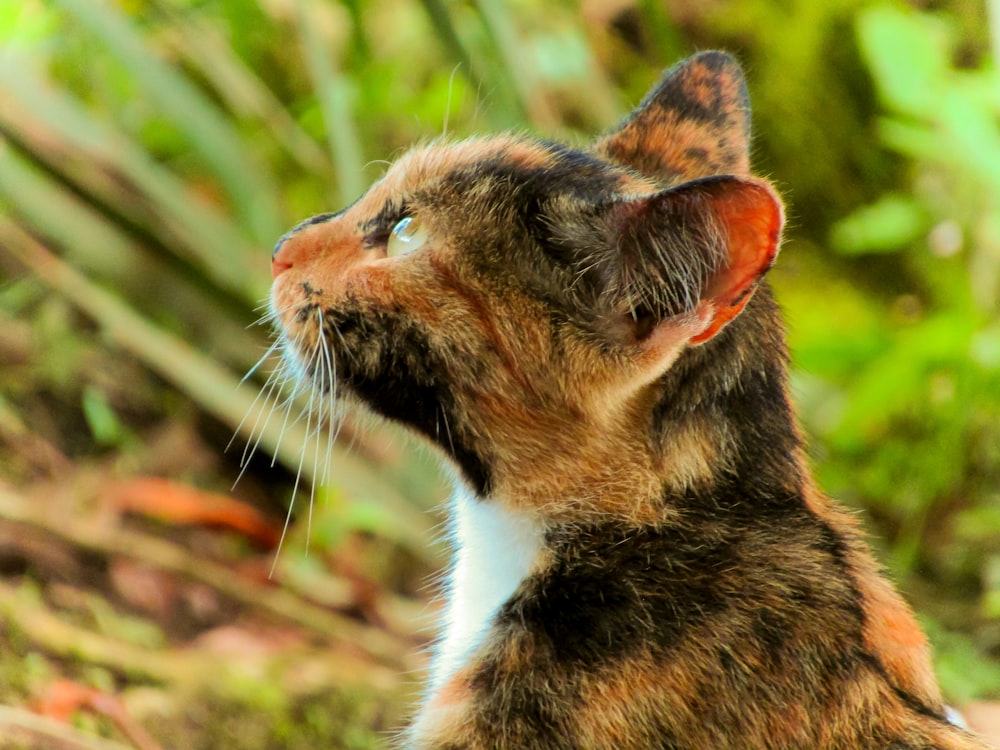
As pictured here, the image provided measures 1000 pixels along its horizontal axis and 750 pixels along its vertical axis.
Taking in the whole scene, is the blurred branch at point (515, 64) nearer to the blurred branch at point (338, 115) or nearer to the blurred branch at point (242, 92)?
the blurred branch at point (338, 115)

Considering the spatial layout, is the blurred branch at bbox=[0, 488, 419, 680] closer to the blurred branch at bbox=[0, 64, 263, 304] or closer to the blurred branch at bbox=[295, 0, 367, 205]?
the blurred branch at bbox=[0, 64, 263, 304]

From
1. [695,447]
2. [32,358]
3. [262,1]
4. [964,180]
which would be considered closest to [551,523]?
[695,447]

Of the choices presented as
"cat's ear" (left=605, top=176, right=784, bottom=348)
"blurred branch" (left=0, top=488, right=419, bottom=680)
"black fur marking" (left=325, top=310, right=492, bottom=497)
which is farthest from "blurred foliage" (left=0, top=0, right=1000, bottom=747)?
"cat's ear" (left=605, top=176, right=784, bottom=348)

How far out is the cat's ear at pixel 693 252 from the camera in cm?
132

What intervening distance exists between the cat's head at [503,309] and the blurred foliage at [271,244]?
87cm

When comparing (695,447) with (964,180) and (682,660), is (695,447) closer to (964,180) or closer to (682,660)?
(682,660)

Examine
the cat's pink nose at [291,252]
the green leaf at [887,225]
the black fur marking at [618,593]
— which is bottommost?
the green leaf at [887,225]

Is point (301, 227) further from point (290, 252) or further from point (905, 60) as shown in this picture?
point (905, 60)

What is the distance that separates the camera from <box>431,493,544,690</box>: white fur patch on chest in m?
1.75

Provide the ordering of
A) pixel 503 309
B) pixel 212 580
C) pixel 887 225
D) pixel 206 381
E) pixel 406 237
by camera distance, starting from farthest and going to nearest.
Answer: pixel 887 225 < pixel 206 381 < pixel 212 580 < pixel 406 237 < pixel 503 309

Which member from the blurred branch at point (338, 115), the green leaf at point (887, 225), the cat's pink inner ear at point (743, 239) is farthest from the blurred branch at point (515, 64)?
the cat's pink inner ear at point (743, 239)

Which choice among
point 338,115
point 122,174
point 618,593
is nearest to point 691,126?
point 618,593

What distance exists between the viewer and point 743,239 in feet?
4.41

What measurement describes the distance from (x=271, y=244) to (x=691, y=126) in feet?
5.33
